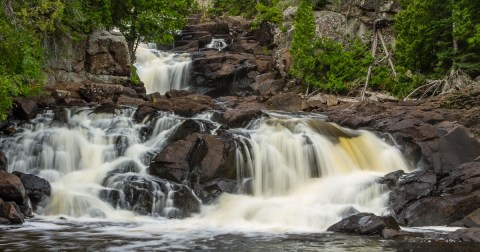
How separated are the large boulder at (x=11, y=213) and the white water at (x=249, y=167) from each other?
4.50 ft

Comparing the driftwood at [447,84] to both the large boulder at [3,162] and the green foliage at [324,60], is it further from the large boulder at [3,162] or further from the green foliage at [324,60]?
the large boulder at [3,162]

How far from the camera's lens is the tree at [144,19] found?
2825 centimetres

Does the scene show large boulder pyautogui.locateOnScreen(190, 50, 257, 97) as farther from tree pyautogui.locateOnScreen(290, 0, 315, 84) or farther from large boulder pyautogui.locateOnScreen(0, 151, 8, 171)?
large boulder pyautogui.locateOnScreen(0, 151, 8, 171)

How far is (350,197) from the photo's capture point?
48.6 feet

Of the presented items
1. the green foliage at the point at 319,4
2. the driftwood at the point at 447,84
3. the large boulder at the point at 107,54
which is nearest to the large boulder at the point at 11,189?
the large boulder at the point at 107,54

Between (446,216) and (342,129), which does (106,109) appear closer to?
(342,129)

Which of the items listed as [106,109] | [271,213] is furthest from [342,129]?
[106,109]

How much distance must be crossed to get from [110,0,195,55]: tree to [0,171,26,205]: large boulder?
1671cm

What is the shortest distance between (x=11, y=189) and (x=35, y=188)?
1165mm

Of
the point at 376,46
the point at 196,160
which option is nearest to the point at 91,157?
the point at 196,160

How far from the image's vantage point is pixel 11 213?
11938 millimetres

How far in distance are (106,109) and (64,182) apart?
Result: 552cm

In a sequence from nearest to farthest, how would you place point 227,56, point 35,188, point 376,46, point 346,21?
point 35,188
point 376,46
point 227,56
point 346,21

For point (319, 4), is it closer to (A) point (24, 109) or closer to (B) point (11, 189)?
(A) point (24, 109)
